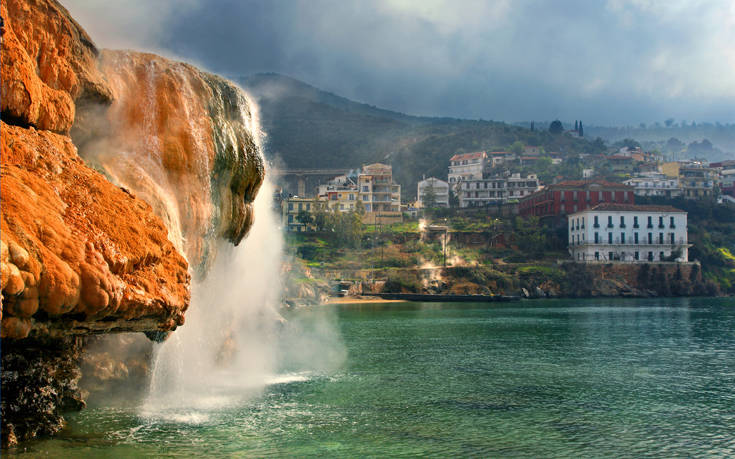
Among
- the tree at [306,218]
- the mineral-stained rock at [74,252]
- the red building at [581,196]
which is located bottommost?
the mineral-stained rock at [74,252]

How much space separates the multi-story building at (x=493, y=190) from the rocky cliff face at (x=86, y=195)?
14752cm

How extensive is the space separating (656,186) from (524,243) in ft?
185

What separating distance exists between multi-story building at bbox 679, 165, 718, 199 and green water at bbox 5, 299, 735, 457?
137m

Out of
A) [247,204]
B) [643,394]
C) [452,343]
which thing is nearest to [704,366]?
[643,394]

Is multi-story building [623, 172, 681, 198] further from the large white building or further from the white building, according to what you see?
the white building

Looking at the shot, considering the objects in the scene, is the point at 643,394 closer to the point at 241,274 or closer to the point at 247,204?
the point at 247,204

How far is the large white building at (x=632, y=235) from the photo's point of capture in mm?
114188

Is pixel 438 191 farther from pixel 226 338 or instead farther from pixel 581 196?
pixel 226 338

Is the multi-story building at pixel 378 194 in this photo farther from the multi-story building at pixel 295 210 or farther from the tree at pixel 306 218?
the tree at pixel 306 218

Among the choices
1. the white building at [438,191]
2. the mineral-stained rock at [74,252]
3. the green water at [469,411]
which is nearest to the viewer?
the mineral-stained rock at [74,252]

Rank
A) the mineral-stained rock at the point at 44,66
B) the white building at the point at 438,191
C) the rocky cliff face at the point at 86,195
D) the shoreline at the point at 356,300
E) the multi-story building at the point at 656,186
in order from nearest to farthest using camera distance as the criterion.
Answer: the rocky cliff face at the point at 86,195 → the mineral-stained rock at the point at 44,66 → the shoreline at the point at 356,300 → the multi-story building at the point at 656,186 → the white building at the point at 438,191

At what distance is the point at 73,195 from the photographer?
1355 centimetres


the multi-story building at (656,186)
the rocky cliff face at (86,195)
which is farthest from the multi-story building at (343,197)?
the rocky cliff face at (86,195)

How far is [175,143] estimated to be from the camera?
2111 centimetres
